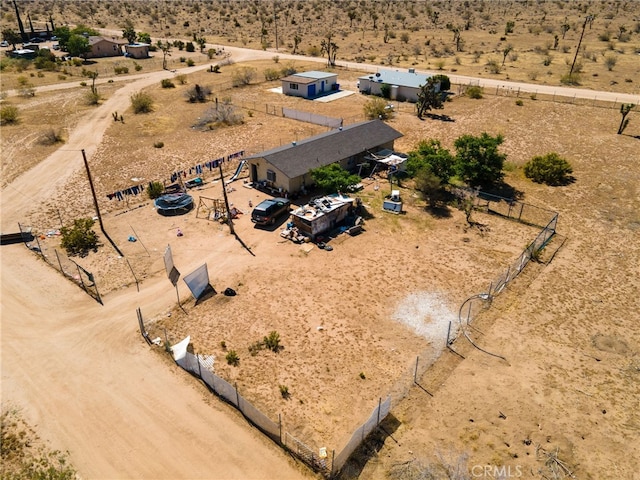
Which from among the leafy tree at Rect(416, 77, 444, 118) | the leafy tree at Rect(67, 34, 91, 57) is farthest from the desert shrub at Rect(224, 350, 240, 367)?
the leafy tree at Rect(67, 34, 91, 57)

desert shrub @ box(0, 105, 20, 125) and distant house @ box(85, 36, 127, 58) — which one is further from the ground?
distant house @ box(85, 36, 127, 58)

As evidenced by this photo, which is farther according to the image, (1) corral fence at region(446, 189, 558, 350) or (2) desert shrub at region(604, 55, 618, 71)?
(2) desert shrub at region(604, 55, 618, 71)

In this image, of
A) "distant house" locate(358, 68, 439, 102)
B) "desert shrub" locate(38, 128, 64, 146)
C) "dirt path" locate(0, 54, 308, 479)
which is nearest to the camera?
"dirt path" locate(0, 54, 308, 479)

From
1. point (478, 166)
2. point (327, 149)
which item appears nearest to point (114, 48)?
point (327, 149)

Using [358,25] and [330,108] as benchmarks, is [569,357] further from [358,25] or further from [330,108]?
[358,25]

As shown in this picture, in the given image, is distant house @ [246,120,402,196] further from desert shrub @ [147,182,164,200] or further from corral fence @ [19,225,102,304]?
corral fence @ [19,225,102,304]

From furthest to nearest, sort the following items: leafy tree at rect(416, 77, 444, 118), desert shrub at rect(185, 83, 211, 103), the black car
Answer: desert shrub at rect(185, 83, 211, 103), leafy tree at rect(416, 77, 444, 118), the black car
